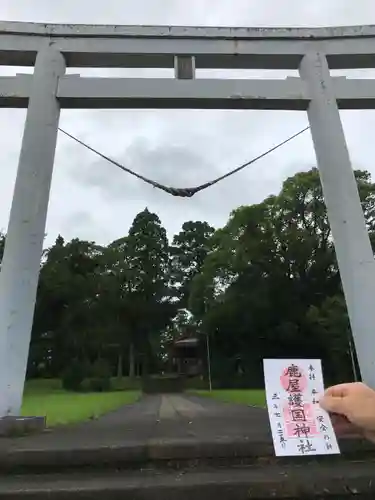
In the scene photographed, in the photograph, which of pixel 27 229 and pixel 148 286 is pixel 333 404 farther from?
→ pixel 148 286

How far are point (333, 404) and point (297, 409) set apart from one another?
213 millimetres

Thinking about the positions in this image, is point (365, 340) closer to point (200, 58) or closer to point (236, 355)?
point (200, 58)

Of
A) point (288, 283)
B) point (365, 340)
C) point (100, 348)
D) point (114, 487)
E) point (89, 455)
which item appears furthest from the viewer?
point (100, 348)

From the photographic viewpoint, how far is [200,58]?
4191 mm

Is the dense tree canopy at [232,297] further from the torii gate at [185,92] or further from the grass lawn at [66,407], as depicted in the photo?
the torii gate at [185,92]

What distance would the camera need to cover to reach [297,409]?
4.32ft

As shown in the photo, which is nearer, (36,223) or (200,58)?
(36,223)

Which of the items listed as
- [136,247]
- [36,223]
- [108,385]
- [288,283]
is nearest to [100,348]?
[108,385]

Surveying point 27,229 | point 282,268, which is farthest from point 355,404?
point 282,268

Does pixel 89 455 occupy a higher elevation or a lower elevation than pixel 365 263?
lower

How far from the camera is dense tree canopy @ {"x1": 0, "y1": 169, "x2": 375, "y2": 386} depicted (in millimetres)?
19969

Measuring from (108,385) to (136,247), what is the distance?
10.5 meters

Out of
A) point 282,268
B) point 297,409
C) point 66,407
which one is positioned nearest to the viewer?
point 297,409

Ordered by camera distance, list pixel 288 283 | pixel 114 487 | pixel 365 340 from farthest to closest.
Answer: pixel 288 283 < pixel 365 340 < pixel 114 487
